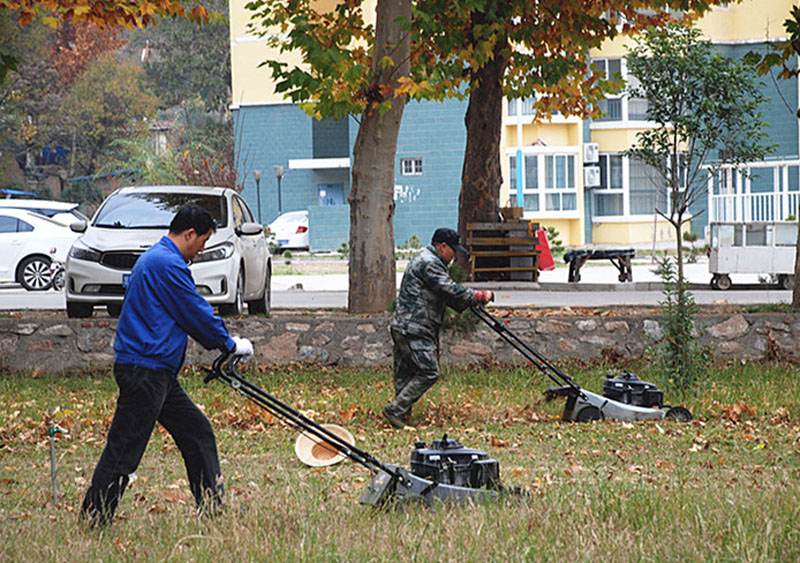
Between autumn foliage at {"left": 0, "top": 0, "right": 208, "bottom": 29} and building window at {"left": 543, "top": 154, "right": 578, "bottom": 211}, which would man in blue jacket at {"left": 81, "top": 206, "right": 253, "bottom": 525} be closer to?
autumn foliage at {"left": 0, "top": 0, "right": 208, "bottom": 29}

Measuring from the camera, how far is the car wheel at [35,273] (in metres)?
26.2

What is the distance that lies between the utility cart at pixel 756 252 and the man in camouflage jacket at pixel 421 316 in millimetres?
16128

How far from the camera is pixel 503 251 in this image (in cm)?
2484

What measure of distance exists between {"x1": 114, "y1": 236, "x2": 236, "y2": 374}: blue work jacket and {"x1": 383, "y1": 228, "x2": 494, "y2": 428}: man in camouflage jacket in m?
3.86

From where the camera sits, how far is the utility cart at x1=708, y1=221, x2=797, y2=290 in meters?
25.1

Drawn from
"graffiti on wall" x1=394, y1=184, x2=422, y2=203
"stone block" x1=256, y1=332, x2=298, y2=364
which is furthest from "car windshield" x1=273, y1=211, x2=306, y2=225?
"stone block" x1=256, y1=332, x2=298, y2=364

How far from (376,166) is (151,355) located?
8836 millimetres

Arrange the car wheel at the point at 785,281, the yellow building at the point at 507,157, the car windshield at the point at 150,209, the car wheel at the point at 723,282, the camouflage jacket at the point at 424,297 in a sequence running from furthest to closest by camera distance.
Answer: the yellow building at the point at 507,157
the car wheel at the point at 785,281
the car wheel at the point at 723,282
the car windshield at the point at 150,209
the camouflage jacket at the point at 424,297

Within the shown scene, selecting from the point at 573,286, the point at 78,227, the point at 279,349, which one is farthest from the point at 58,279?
the point at 279,349

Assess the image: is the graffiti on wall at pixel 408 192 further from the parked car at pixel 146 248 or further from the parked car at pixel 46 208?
the parked car at pixel 146 248

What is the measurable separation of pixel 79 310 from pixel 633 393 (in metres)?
7.45

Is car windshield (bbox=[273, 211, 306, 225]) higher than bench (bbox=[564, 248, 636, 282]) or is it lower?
higher

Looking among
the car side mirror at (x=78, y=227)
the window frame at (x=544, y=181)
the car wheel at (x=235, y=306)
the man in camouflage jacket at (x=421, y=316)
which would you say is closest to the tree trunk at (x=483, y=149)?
the car wheel at (x=235, y=306)

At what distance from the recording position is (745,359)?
13.9m
